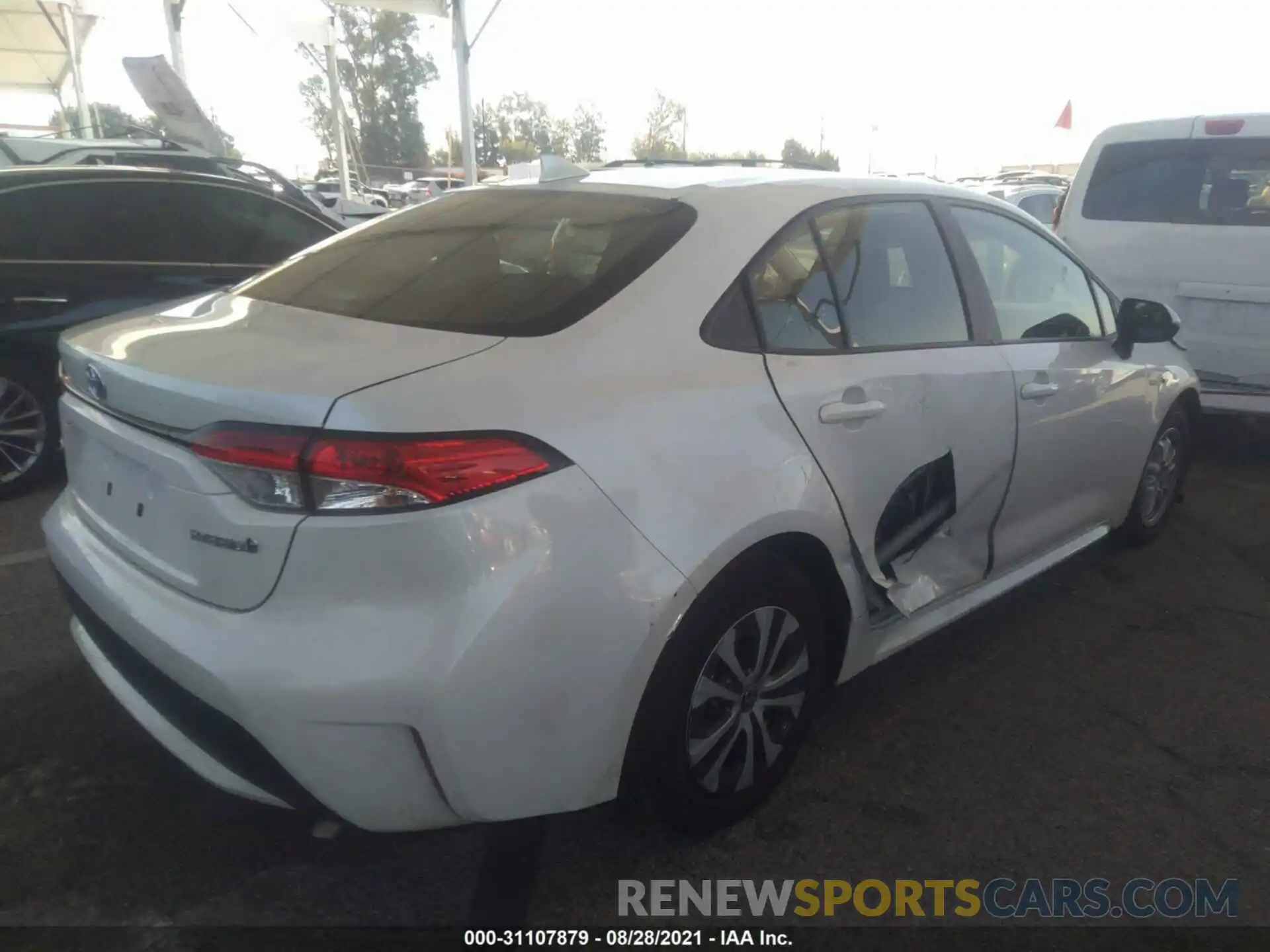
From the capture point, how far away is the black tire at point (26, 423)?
4.68 m

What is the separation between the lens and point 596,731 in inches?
77.6

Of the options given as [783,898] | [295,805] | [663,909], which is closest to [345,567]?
[295,805]

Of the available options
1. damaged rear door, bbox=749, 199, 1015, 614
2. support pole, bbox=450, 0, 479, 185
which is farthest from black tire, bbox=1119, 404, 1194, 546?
support pole, bbox=450, 0, 479, 185

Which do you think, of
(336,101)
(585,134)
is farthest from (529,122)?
(336,101)

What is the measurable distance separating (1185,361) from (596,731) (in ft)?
11.9

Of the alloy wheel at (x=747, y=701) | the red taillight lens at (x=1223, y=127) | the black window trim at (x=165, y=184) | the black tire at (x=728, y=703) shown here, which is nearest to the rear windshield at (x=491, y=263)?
the black tire at (x=728, y=703)

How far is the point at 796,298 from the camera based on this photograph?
2520 millimetres

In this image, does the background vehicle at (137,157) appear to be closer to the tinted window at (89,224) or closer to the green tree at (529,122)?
the tinted window at (89,224)

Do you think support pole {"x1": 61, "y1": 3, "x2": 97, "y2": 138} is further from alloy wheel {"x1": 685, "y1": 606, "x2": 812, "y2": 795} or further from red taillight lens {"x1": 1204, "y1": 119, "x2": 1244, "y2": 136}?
alloy wheel {"x1": 685, "y1": 606, "x2": 812, "y2": 795}

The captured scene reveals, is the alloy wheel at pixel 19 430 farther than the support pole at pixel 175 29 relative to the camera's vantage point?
No

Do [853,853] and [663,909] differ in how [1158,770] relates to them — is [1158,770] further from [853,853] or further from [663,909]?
[663,909]

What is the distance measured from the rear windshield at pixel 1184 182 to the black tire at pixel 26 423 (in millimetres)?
5928

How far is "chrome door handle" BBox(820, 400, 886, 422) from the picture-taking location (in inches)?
95.0

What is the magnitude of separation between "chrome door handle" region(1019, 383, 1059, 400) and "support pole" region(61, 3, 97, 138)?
21095mm
